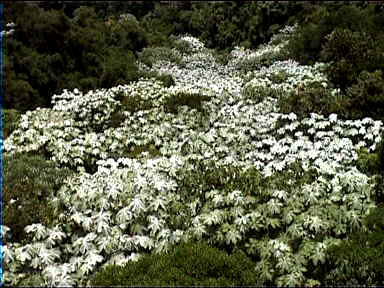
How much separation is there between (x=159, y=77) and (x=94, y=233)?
9.65 metres

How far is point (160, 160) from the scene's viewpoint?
29.9 feet

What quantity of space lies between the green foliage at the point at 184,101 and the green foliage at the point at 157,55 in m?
7.36

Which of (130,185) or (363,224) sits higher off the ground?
(130,185)

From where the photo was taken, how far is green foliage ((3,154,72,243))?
747 centimetres

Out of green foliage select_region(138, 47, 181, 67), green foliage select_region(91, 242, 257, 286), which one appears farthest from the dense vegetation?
green foliage select_region(138, 47, 181, 67)

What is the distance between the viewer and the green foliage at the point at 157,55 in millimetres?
20148

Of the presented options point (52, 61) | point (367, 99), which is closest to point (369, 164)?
point (367, 99)

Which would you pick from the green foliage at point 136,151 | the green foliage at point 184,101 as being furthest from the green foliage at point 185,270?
the green foliage at point 184,101

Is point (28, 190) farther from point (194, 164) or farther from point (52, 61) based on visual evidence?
point (52, 61)

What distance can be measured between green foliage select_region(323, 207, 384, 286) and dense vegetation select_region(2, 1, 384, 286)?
25 millimetres

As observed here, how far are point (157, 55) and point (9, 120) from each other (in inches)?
374

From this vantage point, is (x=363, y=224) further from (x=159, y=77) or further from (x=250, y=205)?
(x=159, y=77)

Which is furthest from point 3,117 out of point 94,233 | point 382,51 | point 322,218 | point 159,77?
point 382,51

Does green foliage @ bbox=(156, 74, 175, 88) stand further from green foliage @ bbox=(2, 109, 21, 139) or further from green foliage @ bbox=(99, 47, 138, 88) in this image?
green foliage @ bbox=(2, 109, 21, 139)
